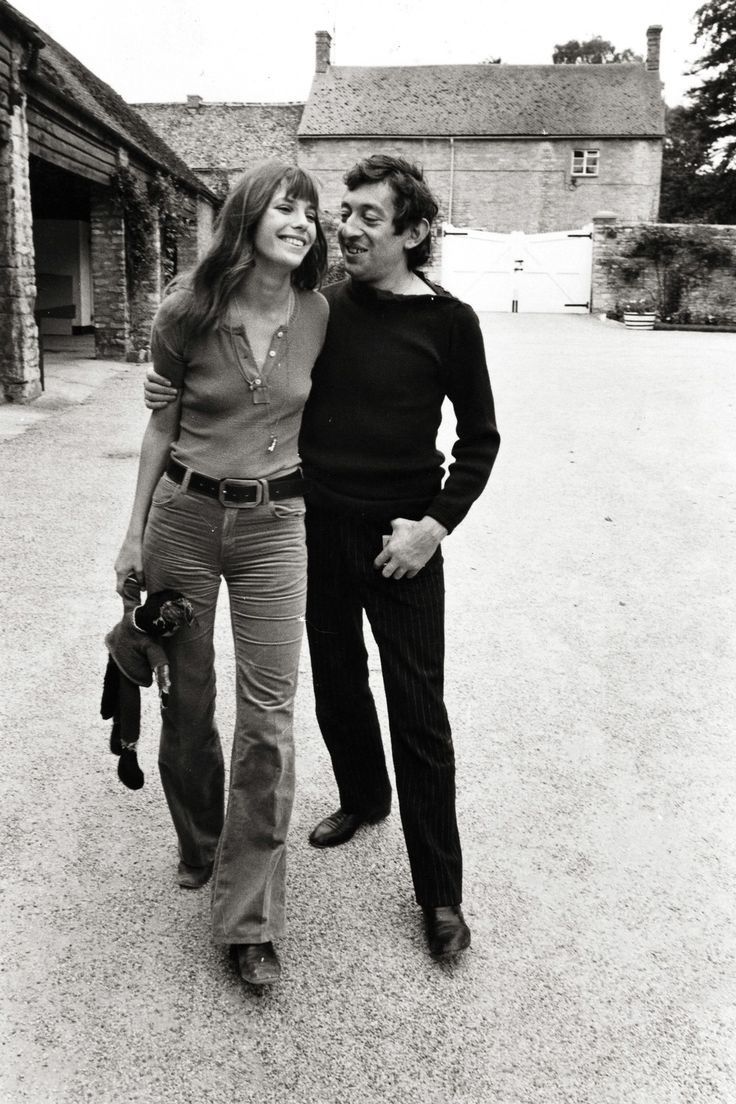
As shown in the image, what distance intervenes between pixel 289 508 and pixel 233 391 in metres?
0.31

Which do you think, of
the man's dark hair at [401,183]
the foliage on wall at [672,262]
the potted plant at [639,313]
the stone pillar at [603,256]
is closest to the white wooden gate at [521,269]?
the stone pillar at [603,256]

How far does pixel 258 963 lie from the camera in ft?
8.31

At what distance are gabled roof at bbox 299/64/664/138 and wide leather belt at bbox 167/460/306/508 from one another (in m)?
39.9

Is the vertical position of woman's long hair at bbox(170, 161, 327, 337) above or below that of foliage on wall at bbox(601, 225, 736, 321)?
below

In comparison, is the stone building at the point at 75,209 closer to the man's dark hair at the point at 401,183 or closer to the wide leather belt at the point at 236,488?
the man's dark hair at the point at 401,183

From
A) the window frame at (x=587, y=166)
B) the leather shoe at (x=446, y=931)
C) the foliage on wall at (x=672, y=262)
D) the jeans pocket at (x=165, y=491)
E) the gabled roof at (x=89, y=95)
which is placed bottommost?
the leather shoe at (x=446, y=931)

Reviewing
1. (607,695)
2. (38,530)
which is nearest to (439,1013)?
(607,695)

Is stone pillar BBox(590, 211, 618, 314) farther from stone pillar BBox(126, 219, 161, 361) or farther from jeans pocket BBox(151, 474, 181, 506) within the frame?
jeans pocket BBox(151, 474, 181, 506)

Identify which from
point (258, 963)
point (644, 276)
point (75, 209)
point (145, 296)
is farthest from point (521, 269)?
point (258, 963)

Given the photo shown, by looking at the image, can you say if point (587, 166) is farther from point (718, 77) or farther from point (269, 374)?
point (269, 374)

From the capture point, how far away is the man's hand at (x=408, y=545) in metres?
2.70

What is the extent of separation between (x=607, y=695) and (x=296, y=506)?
7.72 feet

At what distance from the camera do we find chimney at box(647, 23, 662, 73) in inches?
1629

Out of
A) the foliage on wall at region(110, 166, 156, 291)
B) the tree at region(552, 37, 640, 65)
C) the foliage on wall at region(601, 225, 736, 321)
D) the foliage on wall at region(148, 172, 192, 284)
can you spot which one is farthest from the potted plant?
the tree at region(552, 37, 640, 65)
